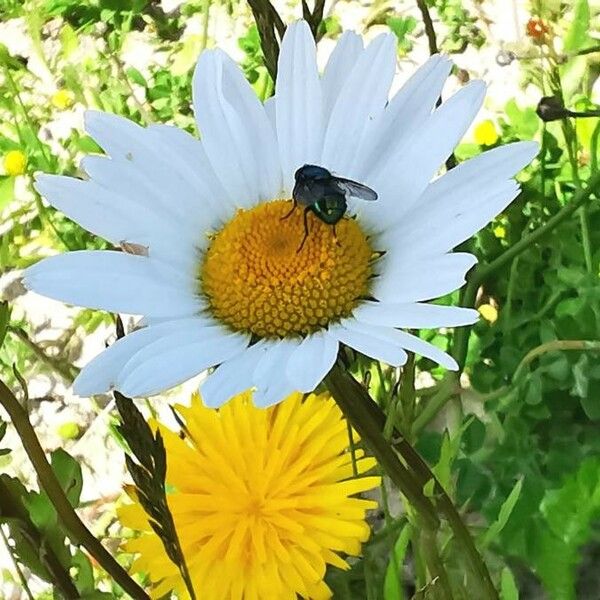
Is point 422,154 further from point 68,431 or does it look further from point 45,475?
point 68,431

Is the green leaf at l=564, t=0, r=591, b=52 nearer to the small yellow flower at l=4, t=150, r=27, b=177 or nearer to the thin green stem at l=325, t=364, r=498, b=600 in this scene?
the small yellow flower at l=4, t=150, r=27, b=177

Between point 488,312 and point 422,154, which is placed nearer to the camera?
point 422,154

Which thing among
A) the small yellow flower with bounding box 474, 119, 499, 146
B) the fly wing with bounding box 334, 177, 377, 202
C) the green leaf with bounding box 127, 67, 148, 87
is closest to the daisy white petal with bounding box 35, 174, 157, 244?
the fly wing with bounding box 334, 177, 377, 202

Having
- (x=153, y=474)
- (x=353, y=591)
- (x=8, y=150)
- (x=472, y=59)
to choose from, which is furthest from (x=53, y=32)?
(x=153, y=474)

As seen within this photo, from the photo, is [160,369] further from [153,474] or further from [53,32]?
[53,32]

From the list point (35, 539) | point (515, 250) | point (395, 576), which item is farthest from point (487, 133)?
point (35, 539)

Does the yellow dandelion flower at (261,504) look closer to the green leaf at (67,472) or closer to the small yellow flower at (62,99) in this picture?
the green leaf at (67,472)
